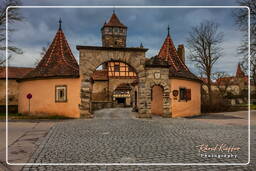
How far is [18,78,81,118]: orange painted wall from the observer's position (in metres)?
16.4

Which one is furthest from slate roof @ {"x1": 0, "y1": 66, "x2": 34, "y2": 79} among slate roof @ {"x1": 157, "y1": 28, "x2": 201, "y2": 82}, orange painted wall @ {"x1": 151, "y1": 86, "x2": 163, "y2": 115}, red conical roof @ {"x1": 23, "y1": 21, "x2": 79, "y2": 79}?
slate roof @ {"x1": 157, "y1": 28, "x2": 201, "y2": 82}

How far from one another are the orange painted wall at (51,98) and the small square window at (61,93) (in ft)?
0.69

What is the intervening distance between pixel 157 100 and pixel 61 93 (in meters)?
7.77

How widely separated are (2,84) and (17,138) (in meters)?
33.0

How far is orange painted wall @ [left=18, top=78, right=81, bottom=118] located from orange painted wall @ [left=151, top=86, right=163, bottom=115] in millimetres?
6640

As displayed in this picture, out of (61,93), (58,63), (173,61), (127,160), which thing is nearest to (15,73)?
(58,63)

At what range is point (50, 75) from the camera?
16781 millimetres

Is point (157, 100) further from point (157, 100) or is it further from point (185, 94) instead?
point (185, 94)

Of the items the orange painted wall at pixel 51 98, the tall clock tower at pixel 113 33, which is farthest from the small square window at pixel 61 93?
the tall clock tower at pixel 113 33

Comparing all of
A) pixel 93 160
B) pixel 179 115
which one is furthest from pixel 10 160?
pixel 179 115

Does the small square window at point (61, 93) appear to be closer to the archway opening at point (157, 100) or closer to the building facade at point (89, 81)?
the building facade at point (89, 81)

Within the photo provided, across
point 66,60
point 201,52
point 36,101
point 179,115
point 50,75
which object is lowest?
point 179,115

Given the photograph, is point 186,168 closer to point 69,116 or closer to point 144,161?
point 144,161

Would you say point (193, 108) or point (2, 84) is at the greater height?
point (2, 84)
